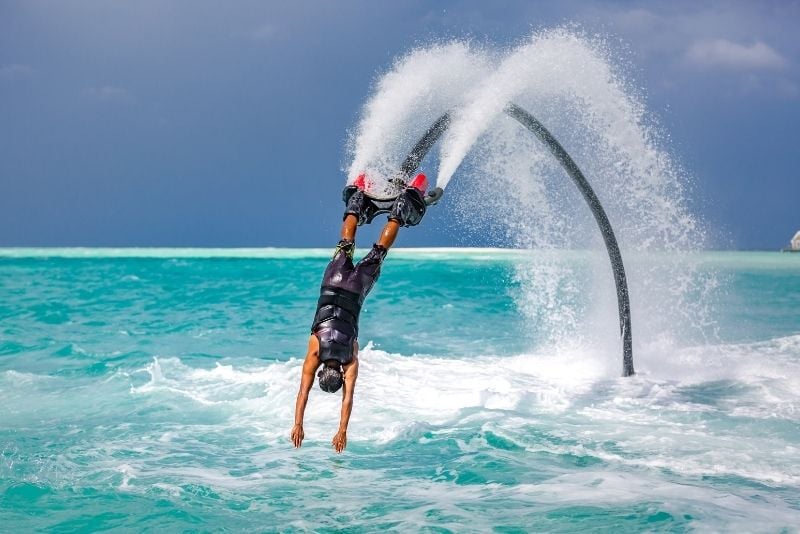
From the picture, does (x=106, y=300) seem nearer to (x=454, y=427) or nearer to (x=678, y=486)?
(x=454, y=427)

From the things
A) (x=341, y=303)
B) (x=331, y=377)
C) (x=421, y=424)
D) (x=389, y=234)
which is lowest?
(x=421, y=424)

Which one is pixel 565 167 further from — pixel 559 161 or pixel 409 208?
pixel 409 208

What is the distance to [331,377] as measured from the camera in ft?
27.0

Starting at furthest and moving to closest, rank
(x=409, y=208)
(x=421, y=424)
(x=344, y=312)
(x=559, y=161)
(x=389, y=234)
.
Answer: (x=559, y=161) → (x=421, y=424) → (x=409, y=208) → (x=389, y=234) → (x=344, y=312)

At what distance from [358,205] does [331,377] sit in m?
2.60

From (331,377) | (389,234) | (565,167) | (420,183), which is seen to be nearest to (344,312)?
(331,377)

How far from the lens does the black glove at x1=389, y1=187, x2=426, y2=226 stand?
31.4ft

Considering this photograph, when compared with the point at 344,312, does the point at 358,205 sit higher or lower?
higher

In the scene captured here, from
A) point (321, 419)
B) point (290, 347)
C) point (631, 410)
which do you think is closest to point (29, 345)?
point (290, 347)

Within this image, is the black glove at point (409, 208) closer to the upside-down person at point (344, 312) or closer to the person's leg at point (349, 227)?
the upside-down person at point (344, 312)

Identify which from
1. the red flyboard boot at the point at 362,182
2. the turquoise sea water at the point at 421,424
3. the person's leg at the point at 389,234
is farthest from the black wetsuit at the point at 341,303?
the turquoise sea water at the point at 421,424

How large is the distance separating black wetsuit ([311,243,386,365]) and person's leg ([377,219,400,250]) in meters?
0.30

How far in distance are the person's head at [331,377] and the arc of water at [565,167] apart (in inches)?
144

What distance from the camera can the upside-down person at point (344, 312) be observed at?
8234 millimetres
